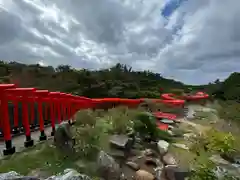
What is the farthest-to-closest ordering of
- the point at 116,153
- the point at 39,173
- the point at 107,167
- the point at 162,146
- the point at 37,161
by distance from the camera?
the point at 162,146 < the point at 116,153 < the point at 107,167 < the point at 37,161 < the point at 39,173

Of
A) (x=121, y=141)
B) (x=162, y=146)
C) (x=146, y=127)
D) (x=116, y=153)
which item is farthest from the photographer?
(x=146, y=127)

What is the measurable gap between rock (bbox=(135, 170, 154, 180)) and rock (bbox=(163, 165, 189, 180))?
0.50m

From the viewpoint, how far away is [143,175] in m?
6.66

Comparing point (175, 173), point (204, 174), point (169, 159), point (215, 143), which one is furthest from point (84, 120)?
point (215, 143)

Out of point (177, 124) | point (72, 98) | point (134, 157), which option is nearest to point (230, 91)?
point (177, 124)

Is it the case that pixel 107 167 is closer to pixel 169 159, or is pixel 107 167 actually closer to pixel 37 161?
pixel 37 161

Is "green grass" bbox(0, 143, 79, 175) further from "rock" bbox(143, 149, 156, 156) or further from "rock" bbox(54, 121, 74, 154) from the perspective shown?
"rock" bbox(143, 149, 156, 156)

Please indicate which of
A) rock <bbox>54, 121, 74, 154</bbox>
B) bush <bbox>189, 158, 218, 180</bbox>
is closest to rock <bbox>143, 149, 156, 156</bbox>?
bush <bbox>189, 158, 218, 180</bbox>

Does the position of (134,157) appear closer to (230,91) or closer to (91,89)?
(91,89)

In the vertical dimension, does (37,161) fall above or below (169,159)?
above

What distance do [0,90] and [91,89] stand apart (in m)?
20.3

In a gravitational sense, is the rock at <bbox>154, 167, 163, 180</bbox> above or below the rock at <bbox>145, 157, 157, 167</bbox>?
below

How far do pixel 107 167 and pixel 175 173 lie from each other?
2076mm

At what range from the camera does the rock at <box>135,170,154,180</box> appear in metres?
6.57
